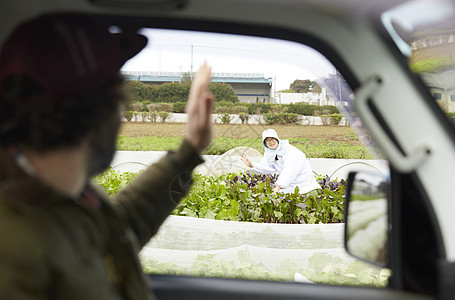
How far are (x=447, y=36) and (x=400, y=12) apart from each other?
1.06 feet

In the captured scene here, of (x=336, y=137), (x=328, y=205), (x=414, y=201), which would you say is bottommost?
(x=328, y=205)

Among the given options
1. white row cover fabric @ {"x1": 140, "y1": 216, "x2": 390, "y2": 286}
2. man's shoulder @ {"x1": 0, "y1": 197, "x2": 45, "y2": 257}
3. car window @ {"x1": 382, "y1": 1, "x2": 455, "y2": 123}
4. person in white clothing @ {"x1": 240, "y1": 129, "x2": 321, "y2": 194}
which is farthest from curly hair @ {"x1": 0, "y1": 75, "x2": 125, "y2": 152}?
person in white clothing @ {"x1": 240, "y1": 129, "x2": 321, "y2": 194}

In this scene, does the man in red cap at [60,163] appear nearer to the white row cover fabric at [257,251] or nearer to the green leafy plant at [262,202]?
the white row cover fabric at [257,251]

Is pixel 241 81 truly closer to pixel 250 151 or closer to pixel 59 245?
pixel 59 245

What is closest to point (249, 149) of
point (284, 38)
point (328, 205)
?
point (328, 205)

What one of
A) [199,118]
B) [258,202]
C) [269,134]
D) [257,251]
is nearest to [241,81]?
[199,118]

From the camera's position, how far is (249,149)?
4957 millimetres

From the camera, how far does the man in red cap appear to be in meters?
0.96

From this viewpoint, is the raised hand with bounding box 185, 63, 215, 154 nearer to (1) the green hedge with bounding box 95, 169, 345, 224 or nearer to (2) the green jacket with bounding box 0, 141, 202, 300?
(2) the green jacket with bounding box 0, 141, 202, 300

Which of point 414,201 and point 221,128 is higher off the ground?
point 221,128

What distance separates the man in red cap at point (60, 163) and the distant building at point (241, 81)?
3.58 ft

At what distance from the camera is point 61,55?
3.55 ft

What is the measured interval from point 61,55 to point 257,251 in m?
3.16

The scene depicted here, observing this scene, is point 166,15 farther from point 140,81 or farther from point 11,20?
point 140,81
